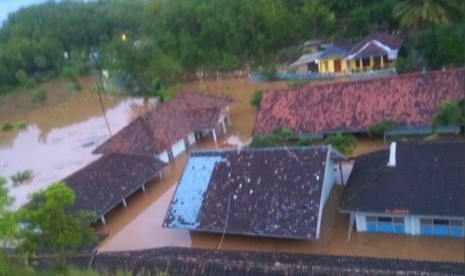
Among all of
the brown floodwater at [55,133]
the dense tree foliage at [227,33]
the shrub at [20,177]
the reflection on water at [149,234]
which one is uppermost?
the dense tree foliage at [227,33]

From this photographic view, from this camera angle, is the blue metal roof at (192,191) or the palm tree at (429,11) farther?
the palm tree at (429,11)

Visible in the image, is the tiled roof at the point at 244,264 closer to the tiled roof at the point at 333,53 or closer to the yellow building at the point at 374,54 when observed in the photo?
the yellow building at the point at 374,54

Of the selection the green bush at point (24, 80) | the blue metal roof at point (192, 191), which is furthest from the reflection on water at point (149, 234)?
the green bush at point (24, 80)

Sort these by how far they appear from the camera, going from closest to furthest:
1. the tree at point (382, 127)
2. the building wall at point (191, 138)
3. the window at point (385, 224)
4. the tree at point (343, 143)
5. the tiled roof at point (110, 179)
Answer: the window at point (385, 224) → the tiled roof at point (110, 179) → the tree at point (343, 143) → the tree at point (382, 127) → the building wall at point (191, 138)

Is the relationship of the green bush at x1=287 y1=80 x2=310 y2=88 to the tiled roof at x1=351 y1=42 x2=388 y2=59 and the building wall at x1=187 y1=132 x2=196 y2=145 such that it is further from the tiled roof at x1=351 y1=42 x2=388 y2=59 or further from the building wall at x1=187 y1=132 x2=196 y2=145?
the building wall at x1=187 y1=132 x2=196 y2=145

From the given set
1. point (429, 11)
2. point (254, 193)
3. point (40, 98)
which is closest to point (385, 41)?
point (429, 11)

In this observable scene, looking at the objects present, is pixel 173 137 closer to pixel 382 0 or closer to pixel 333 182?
pixel 333 182

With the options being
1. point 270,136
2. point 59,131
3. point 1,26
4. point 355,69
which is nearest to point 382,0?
point 355,69

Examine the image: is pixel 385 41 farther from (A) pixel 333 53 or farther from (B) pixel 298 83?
(B) pixel 298 83
